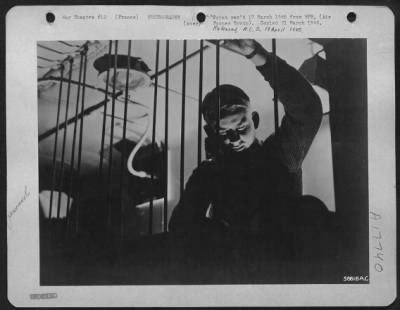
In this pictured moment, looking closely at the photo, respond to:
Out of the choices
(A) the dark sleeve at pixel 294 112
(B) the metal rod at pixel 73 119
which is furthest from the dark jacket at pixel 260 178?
(B) the metal rod at pixel 73 119

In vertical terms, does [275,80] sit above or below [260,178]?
above

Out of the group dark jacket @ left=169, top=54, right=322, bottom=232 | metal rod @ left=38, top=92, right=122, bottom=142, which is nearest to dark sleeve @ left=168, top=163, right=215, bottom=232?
dark jacket @ left=169, top=54, right=322, bottom=232

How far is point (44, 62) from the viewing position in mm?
429

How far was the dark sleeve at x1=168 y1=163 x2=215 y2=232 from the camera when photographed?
0.42 m

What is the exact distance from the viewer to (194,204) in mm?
423

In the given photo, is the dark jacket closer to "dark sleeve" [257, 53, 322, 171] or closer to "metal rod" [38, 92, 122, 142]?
"dark sleeve" [257, 53, 322, 171]

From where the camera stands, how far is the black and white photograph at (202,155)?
1.39 ft

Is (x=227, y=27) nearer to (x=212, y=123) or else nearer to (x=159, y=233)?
(x=212, y=123)

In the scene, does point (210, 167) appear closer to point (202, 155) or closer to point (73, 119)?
point (202, 155)

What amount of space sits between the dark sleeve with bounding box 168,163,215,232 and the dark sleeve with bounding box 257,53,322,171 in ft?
0.28

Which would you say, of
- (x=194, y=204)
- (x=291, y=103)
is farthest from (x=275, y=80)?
(x=194, y=204)

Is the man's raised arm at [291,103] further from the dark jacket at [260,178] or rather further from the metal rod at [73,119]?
the metal rod at [73,119]

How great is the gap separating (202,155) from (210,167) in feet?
0.05

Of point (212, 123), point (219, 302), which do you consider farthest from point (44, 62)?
point (219, 302)
